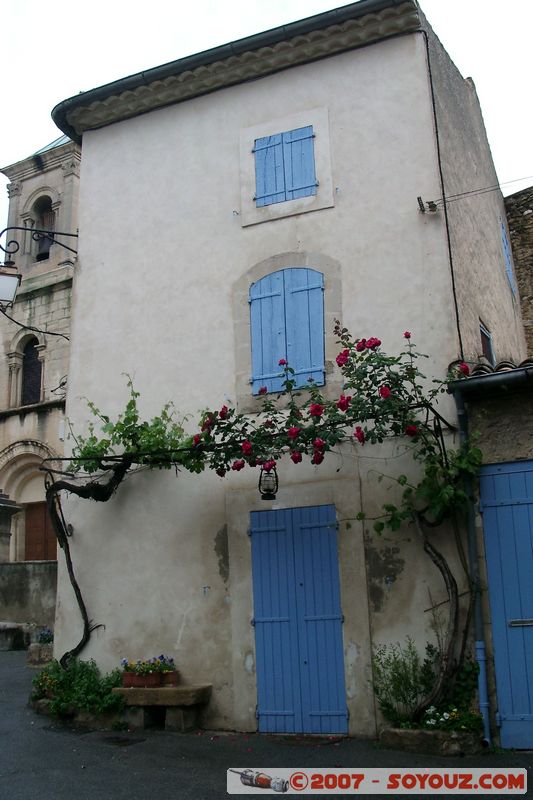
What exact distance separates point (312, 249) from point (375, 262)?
2.42ft

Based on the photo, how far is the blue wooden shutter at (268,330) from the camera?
8.58 metres

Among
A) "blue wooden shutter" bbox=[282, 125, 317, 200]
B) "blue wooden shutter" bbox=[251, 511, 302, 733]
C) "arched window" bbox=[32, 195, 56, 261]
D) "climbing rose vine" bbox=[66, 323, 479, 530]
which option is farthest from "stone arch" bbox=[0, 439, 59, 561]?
"blue wooden shutter" bbox=[251, 511, 302, 733]

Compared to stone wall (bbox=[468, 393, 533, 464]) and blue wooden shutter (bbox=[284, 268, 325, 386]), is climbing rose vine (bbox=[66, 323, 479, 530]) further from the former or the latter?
stone wall (bbox=[468, 393, 533, 464])

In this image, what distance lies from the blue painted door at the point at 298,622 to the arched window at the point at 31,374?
1639cm

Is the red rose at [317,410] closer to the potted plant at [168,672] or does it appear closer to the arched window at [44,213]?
the potted plant at [168,672]

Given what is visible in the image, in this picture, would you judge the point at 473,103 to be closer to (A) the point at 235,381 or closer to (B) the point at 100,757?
(A) the point at 235,381

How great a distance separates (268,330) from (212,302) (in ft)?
2.75

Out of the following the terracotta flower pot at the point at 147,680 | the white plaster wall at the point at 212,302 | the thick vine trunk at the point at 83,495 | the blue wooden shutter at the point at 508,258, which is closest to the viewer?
the white plaster wall at the point at 212,302

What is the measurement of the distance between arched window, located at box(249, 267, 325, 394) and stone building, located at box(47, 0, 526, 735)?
0.08ft

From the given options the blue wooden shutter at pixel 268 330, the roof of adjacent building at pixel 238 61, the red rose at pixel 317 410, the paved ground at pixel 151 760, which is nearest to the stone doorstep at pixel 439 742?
the paved ground at pixel 151 760

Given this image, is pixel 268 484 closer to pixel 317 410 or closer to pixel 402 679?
pixel 317 410

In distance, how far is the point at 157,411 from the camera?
29.9ft

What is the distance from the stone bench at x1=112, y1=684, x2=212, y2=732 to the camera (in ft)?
25.9

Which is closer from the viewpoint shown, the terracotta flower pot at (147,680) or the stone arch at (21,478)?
the terracotta flower pot at (147,680)
